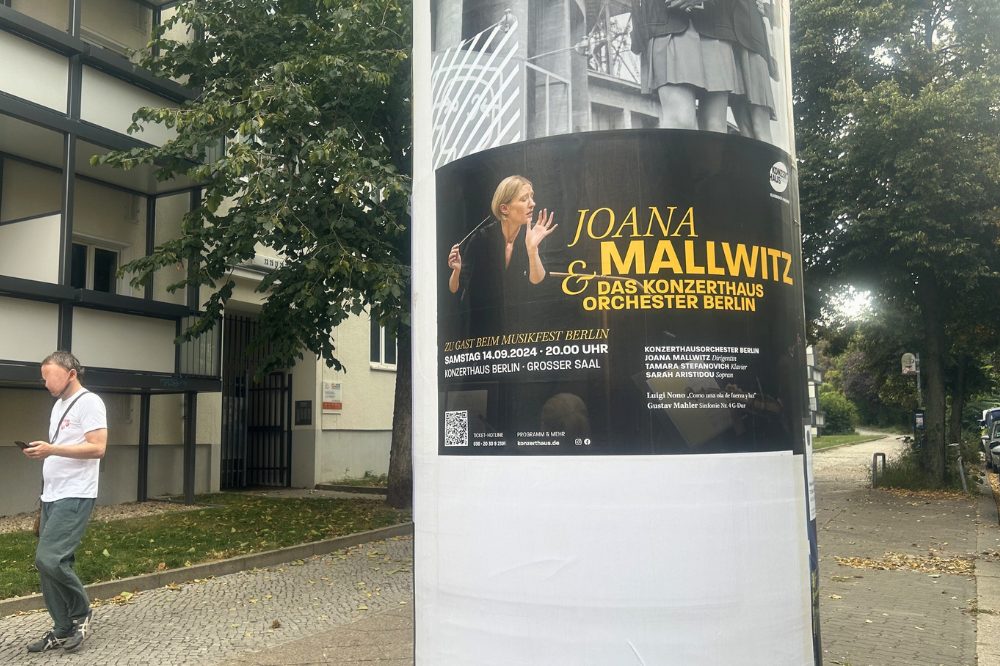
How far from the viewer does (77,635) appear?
6.12 meters

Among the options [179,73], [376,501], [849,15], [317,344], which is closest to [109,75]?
[179,73]

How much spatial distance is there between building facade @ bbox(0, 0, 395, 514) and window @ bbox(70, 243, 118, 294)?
2 centimetres

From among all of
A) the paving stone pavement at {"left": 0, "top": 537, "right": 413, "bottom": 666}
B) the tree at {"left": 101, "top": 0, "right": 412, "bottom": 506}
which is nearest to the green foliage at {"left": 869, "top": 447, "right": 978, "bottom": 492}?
the tree at {"left": 101, "top": 0, "right": 412, "bottom": 506}

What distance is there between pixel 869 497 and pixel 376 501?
9.48 m

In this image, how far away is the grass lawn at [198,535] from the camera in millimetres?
8344

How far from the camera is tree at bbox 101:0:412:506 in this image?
10.3 meters

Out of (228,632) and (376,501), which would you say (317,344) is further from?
(228,632)

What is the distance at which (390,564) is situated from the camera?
31.7 feet

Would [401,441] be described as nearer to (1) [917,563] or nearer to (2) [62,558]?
(1) [917,563]

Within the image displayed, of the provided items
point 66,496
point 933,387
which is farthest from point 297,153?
point 933,387

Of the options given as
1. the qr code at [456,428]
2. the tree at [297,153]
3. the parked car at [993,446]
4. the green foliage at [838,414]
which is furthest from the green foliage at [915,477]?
the green foliage at [838,414]

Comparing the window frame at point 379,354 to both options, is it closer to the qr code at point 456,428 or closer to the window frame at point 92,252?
the window frame at point 92,252

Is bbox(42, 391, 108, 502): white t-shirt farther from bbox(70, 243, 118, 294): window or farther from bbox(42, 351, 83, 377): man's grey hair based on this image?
bbox(70, 243, 118, 294): window

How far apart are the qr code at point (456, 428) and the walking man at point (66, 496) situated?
3623mm
